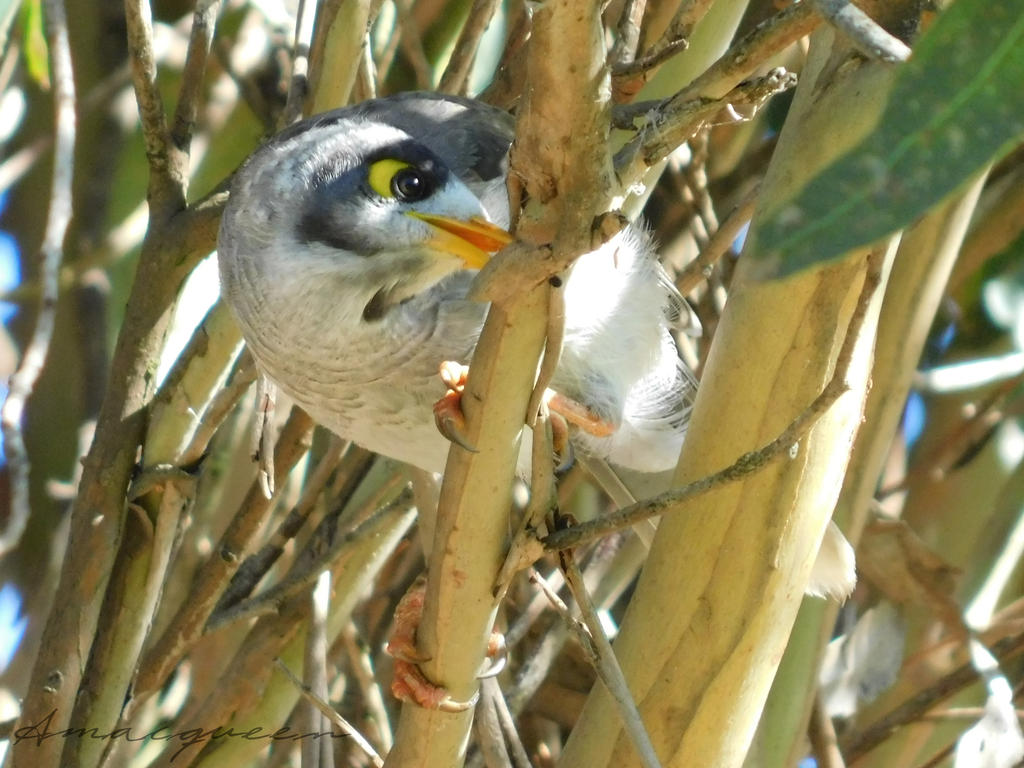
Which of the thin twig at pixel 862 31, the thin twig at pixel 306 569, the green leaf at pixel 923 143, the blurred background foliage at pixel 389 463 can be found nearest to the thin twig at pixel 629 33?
the blurred background foliage at pixel 389 463

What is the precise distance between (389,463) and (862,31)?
1.43 m

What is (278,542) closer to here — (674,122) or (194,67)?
(194,67)

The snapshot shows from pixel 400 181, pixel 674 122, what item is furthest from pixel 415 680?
pixel 400 181

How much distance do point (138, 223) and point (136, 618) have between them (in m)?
1.11

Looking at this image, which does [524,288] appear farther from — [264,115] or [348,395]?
[264,115]

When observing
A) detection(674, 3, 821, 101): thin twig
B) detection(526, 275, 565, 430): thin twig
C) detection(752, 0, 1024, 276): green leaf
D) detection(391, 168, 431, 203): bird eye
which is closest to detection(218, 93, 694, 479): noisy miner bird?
detection(391, 168, 431, 203): bird eye

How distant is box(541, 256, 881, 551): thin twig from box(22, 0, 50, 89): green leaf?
1.49 meters

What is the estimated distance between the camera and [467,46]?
1763 mm

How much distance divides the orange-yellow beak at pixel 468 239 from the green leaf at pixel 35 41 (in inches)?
40.2

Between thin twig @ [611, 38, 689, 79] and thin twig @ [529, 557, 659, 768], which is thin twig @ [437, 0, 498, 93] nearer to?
thin twig @ [611, 38, 689, 79]

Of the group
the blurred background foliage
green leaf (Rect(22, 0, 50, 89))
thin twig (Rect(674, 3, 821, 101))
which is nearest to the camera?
thin twig (Rect(674, 3, 821, 101))

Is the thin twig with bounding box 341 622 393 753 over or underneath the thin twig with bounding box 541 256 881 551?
over

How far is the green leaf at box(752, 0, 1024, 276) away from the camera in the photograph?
0.41 metres

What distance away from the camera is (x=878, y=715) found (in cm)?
212
